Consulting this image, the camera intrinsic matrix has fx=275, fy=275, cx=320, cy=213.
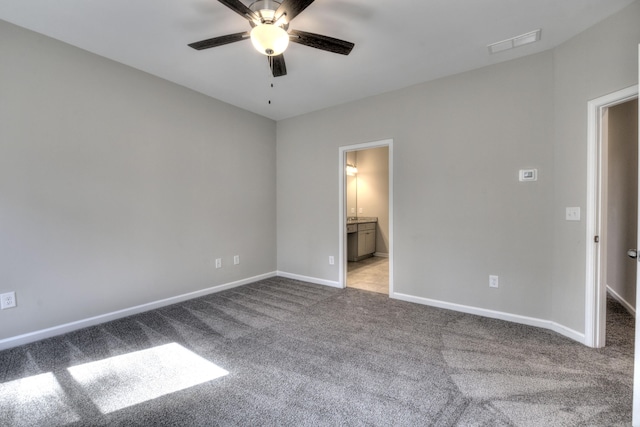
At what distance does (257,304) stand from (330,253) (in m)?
1.29

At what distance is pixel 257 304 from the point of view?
129 inches

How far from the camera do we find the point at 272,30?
66.9 inches

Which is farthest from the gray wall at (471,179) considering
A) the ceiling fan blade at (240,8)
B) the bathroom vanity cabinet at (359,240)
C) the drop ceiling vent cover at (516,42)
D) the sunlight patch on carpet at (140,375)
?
the sunlight patch on carpet at (140,375)

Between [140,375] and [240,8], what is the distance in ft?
8.16

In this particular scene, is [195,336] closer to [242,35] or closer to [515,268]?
[242,35]

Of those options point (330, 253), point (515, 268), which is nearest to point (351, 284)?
point (330, 253)

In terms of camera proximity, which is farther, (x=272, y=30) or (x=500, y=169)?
(x=500, y=169)

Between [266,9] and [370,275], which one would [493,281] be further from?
[266,9]

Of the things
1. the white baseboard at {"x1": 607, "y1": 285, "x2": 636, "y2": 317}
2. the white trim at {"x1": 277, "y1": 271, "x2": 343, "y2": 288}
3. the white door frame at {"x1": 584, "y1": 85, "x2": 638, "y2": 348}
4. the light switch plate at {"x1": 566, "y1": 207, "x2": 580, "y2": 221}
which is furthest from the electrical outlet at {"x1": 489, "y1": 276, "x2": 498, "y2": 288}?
the white trim at {"x1": 277, "y1": 271, "x2": 343, "y2": 288}

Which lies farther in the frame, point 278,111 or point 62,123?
point 278,111

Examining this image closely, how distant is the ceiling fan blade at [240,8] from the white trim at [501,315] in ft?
10.4

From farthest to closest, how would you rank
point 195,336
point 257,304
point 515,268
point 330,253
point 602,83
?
point 330,253
point 257,304
point 515,268
point 195,336
point 602,83

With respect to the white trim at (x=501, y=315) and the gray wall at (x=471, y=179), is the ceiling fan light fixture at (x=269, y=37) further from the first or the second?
the white trim at (x=501, y=315)

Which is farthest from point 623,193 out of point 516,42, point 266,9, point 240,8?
point 240,8
